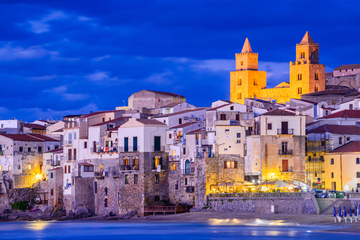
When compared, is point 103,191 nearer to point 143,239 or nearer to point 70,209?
point 70,209

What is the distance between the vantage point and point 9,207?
318 ft

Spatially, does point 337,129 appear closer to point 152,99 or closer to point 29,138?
point 152,99

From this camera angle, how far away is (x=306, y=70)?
15675cm

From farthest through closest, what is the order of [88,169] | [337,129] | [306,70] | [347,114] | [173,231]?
[306,70], [347,114], [88,169], [337,129], [173,231]

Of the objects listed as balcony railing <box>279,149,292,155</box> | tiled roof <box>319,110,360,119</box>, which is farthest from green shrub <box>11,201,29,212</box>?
tiled roof <box>319,110,360,119</box>

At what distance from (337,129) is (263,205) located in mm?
18198

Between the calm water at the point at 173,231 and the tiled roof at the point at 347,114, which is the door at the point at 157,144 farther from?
the tiled roof at the point at 347,114

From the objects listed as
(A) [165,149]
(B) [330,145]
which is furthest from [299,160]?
(A) [165,149]

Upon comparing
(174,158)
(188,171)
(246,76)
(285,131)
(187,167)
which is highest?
(246,76)

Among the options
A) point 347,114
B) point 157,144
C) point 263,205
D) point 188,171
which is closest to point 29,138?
point 157,144

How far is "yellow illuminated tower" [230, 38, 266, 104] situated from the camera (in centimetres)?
16338

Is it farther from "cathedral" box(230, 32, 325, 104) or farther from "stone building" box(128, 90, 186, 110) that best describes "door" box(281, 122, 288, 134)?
"cathedral" box(230, 32, 325, 104)

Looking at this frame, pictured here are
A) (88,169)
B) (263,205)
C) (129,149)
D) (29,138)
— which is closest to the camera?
(263,205)

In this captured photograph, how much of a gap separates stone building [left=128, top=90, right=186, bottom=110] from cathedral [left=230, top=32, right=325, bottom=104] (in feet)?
124
